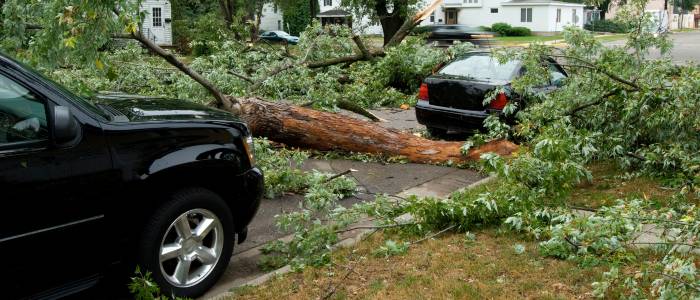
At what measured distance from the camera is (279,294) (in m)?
4.90

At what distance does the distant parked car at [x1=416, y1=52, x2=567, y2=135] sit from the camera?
10461 millimetres

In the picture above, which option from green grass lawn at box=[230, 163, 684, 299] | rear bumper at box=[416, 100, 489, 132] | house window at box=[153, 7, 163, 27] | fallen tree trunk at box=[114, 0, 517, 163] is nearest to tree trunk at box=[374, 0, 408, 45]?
rear bumper at box=[416, 100, 489, 132]

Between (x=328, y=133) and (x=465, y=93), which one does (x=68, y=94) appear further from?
(x=465, y=93)

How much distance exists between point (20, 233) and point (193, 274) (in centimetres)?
133

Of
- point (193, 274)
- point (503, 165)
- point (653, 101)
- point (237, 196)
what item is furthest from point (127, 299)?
point (653, 101)

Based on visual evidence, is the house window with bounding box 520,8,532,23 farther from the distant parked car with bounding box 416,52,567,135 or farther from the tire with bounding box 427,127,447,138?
the tire with bounding box 427,127,447,138

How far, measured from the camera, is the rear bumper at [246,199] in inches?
210

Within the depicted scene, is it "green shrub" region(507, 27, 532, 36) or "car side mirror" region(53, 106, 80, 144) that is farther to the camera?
"green shrub" region(507, 27, 532, 36)

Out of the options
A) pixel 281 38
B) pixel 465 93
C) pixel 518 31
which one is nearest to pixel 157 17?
pixel 518 31

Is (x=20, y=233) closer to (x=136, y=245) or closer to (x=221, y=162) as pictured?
(x=136, y=245)

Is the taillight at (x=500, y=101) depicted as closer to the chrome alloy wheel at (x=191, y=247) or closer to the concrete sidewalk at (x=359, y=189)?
the concrete sidewalk at (x=359, y=189)

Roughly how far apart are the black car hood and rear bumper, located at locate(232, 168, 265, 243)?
445mm

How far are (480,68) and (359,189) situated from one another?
3.96 metres

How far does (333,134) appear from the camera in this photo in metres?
9.69
